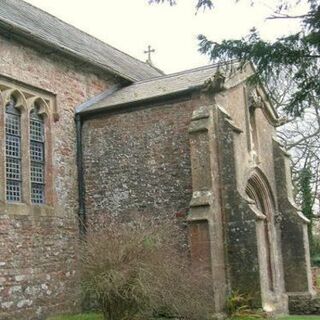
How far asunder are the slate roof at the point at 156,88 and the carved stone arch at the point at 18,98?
2.13m

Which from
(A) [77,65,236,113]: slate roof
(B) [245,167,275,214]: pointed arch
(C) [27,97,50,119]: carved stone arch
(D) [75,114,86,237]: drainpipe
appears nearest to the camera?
(C) [27,97,50,119]: carved stone arch

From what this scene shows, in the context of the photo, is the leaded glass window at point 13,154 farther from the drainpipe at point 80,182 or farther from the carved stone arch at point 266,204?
the carved stone arch at point 266,204

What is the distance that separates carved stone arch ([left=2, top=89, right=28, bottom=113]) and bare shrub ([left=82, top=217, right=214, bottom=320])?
385 cm

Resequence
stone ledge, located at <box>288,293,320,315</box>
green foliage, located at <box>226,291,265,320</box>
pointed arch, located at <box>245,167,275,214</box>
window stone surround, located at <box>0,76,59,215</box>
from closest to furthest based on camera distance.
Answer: window stone surround, located at <box>0,76,59,215</box> → green foliage, located at <box>226,291,265,320</box> → pointed arch, located at <box>245,167,275,214</box> → stone ledge, located at <box>288,293,320,315</box>

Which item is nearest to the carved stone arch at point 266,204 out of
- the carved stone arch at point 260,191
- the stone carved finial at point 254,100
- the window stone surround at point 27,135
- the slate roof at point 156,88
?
the carved stone arch at point 260,191

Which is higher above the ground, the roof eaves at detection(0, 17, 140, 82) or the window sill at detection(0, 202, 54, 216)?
the roof eaves at detection(0, 17, 140, 82)

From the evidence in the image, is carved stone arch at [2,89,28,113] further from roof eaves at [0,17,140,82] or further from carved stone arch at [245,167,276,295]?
carved stone arch at [245,167,276,295]

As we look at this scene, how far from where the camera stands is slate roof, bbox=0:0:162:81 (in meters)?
14.1

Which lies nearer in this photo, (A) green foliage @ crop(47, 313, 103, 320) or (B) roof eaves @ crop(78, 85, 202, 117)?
(A) green foliage @ crop(47, 313, 103, 320)

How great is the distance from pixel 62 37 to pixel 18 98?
4.25 metres

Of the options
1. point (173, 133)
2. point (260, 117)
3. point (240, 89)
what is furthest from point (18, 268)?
point (260, 117)

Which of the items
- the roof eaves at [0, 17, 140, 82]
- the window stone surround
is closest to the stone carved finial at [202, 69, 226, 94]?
the roof eaves at [0, 17, 140, 82]

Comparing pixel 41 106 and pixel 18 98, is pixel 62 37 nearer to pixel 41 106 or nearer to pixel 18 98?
pixel 41 106

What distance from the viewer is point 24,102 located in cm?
1400
